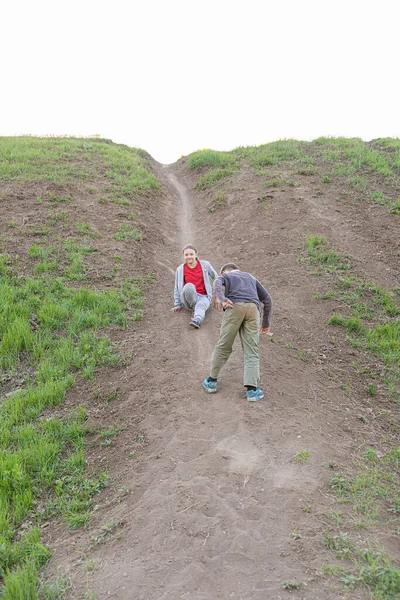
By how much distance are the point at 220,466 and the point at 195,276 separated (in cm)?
402

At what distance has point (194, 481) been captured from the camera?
13.4 ft

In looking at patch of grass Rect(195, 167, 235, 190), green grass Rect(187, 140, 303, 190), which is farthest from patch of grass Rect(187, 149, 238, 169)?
patch of grass Rect(195, 167, 235, 190)

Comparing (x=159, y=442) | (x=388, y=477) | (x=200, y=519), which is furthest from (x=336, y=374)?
(x=200, y=519)

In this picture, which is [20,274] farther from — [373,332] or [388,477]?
[388,477]

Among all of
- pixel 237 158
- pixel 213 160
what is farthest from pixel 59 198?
pixel 237 158

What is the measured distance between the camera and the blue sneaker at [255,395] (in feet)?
17.3

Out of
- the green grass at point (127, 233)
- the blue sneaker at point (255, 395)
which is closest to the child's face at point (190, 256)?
the blue sneaker at point (255, 395)

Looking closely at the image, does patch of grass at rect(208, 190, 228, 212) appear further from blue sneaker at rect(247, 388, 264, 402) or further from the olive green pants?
blue sneaker at rect(247, 388, 264, 402)

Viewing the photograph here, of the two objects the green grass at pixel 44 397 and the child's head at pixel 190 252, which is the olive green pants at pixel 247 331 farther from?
the child's head at pixel 190 252

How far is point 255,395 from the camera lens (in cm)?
531

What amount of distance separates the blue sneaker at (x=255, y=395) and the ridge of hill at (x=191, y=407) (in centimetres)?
14

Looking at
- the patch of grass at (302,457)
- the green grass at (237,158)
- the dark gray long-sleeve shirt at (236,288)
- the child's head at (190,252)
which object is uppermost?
the green grass at (237,158)

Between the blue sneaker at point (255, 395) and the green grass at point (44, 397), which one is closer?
the green grass at point (44, 397)

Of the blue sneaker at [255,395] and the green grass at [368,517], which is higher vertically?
the blue sneaker at [255,395]
